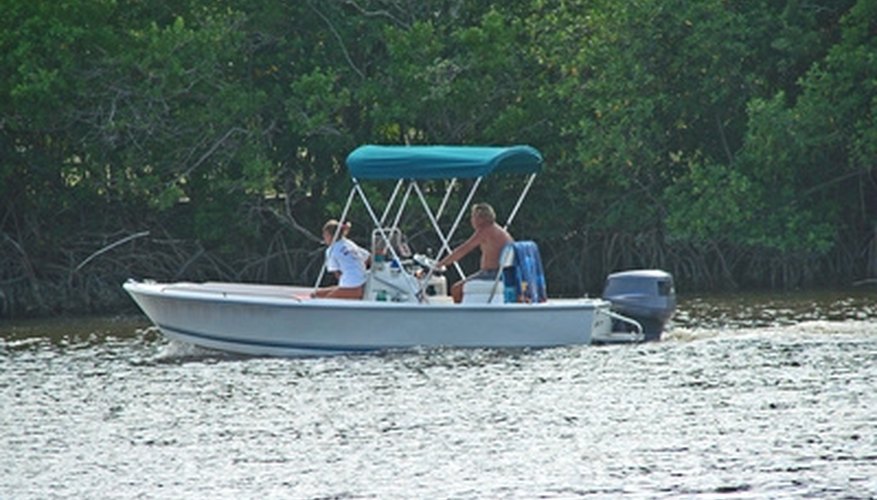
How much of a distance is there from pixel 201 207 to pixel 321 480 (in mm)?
18493

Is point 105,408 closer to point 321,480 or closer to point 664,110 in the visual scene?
point 321,480

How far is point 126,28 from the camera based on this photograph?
36000mm

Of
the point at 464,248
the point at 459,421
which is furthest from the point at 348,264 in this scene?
the point at 459,421

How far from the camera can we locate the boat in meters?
→ 24.8

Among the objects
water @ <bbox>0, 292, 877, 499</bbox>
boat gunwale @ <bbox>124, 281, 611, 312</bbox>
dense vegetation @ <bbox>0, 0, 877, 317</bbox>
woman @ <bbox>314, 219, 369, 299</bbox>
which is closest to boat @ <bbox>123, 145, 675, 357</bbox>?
boat gunwale @ <bbox>124, 281, 611, 312</bbox>

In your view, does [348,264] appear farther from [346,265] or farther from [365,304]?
[365,304]

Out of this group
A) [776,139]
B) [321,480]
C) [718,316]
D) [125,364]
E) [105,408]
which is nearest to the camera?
[321,480]

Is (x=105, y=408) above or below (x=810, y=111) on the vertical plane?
below

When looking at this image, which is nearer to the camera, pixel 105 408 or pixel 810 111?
pixel 105 408

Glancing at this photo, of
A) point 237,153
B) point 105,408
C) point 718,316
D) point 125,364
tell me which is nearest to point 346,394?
point 105,408

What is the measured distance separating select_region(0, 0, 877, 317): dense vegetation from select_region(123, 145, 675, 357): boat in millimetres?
9117

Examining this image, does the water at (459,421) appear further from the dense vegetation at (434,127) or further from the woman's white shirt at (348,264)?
the dense vegetation at (434,127)

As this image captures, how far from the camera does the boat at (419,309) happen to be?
24.8 m

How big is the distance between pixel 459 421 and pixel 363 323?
4342mm
